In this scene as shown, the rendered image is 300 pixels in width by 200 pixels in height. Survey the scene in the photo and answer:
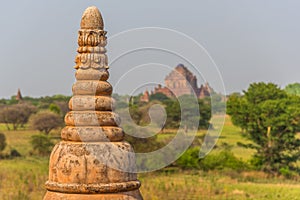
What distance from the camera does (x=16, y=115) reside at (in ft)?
128

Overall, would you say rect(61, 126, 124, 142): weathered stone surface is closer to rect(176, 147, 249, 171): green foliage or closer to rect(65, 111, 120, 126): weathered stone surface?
rect(65, 111, 120, 126): weathered stone surface

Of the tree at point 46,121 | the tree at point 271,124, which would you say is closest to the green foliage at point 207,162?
the tree at point 271,124

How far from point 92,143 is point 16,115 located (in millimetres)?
33327

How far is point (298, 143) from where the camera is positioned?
99.2 ft

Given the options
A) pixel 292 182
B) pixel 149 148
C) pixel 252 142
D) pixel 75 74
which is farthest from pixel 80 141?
pixel 252 142

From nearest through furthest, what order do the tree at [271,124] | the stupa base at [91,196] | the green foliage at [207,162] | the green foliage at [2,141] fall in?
the stupa base at [91,196] → the tree at [271,124] → the green foliage at [207,162] → the green foliage at [2,141]

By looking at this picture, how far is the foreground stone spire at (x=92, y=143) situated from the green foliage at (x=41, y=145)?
26.2 metres

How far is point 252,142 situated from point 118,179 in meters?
26.9

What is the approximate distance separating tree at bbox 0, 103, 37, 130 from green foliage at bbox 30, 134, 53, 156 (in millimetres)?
5951

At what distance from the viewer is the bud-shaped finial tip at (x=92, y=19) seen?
6.55 meters

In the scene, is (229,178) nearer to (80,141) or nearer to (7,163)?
(7,163)

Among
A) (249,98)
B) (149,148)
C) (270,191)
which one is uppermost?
(249,98)

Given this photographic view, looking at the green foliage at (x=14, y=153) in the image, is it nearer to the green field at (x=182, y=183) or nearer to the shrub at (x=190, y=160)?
the green field at (x=182, y=183)

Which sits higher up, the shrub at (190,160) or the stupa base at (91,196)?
the shrub at (190,160)
